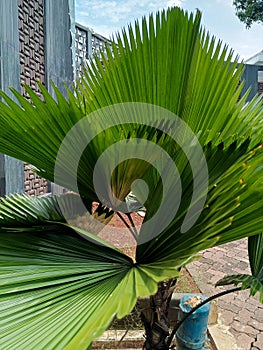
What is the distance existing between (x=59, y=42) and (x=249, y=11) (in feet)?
30.9

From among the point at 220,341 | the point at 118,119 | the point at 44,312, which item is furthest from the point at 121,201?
the point at 220,341

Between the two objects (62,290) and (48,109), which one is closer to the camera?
(62,290)

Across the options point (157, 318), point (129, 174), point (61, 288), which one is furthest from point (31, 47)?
point (61, 288)

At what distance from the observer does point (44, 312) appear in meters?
0.62

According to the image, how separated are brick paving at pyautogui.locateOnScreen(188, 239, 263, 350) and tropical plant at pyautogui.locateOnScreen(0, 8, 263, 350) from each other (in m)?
1.48

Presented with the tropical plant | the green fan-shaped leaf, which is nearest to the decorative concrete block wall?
the tropical plant

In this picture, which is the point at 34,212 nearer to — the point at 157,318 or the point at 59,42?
the point at 157,318

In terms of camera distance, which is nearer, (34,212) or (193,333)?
(34,212)

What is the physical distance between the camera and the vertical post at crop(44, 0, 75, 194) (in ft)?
14.4

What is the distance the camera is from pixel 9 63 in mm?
3221

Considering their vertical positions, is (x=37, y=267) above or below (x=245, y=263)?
above

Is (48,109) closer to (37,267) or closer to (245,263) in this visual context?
(37,267)

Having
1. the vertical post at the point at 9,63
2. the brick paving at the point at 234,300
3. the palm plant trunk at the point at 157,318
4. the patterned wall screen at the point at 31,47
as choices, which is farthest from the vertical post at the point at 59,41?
the palm plant trunk at the point at 157,318

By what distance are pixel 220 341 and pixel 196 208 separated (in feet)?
6.02
